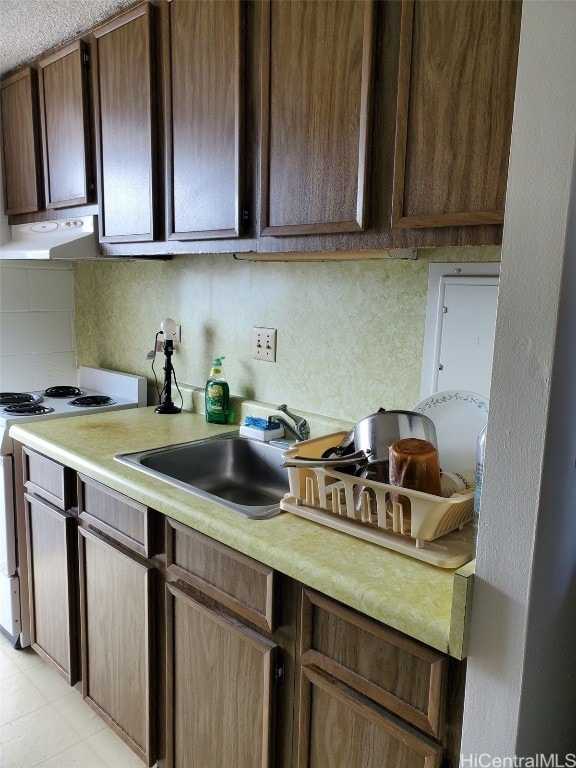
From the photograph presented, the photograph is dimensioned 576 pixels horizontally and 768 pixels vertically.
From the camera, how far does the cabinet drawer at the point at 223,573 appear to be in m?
1.15

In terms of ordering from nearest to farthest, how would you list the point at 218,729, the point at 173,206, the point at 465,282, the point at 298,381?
the point at 218,729
the point at 465,282
the point at 173,206
the point at 298,381

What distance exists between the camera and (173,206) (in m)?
1.71

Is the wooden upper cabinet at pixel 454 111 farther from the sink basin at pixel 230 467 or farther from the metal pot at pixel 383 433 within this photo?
the sink basin at pixel 230 467

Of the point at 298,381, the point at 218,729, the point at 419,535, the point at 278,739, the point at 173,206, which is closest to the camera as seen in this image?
the point at 419,535

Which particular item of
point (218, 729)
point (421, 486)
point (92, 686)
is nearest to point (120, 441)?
point (92, 686)

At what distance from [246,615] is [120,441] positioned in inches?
31.3

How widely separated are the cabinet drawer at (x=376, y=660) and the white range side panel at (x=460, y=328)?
0.67m

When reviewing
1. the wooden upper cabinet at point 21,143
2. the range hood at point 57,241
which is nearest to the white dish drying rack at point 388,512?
the range hood at point 57,241

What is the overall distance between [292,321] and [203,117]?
64 centimetres

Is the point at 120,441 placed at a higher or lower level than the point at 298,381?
lower

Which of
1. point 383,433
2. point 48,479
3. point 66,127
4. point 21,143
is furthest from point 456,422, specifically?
point 21,143

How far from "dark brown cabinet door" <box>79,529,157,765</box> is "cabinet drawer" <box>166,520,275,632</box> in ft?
0.48

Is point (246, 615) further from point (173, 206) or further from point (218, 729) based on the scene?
point (173, 206)

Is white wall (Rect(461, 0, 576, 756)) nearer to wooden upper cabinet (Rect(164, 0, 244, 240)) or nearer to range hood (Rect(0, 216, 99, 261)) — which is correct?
wooden upper cabinet (Rect(164, 0, 244, 240))
